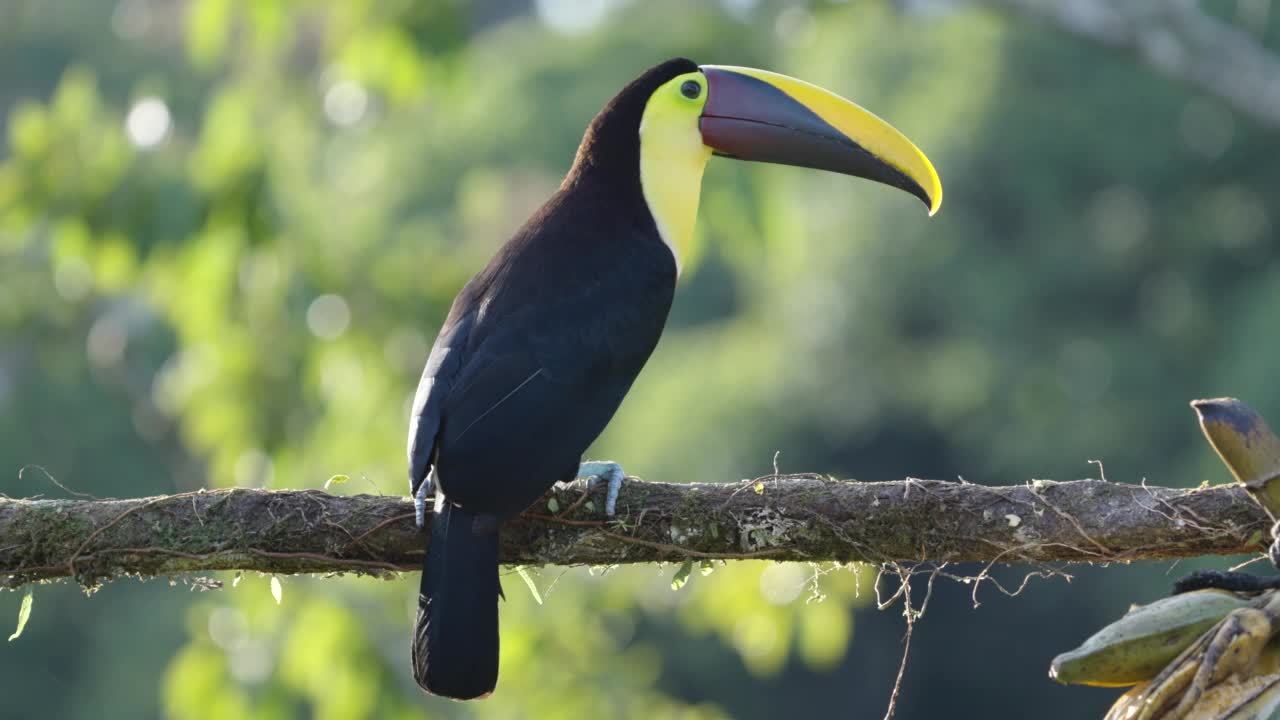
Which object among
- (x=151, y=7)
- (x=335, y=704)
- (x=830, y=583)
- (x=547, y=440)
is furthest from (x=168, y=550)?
(x=151, y=7)

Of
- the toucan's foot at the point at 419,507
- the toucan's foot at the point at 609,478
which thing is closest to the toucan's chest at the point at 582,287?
the toucan's foot at the point at 609,478

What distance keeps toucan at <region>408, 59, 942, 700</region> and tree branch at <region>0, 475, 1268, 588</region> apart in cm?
8

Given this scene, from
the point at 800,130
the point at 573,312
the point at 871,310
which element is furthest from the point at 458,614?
the point at 871,310

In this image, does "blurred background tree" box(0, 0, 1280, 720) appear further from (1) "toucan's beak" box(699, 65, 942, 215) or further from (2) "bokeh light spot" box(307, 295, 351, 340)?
(1) "toucan's beak" box(699, 65, 942, 215)

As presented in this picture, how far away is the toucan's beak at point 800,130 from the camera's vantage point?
3.91 m

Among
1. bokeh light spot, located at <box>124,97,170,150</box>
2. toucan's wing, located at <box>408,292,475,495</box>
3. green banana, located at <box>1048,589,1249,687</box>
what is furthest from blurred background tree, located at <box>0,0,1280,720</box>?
green banana, located at <box>1048,589,1249,687</box>

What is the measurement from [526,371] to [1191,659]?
1.38 m

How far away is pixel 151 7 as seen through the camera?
843 inches

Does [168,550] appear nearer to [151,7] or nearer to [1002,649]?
[1002,649]

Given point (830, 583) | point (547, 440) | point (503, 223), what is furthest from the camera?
point (503, 223)

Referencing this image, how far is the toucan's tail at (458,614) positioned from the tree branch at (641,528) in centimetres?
11

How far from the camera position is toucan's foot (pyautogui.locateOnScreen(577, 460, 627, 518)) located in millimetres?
2742

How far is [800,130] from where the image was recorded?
3.93 m

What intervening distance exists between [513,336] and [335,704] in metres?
4.24
